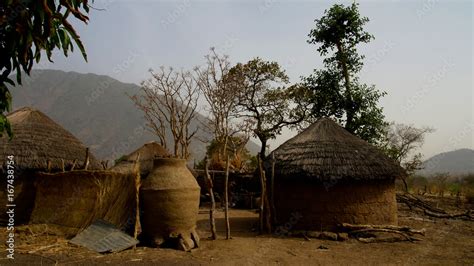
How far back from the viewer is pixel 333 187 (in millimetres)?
9820

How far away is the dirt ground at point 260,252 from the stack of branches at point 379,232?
235mm

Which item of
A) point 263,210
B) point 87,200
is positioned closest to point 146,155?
point 263,210

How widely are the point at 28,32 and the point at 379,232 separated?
9.16 m

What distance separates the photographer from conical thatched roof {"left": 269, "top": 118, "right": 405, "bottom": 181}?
9742mm

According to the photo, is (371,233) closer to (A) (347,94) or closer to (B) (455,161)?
(A) (347,94)

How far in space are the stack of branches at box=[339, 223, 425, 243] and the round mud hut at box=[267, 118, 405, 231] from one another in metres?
0.25

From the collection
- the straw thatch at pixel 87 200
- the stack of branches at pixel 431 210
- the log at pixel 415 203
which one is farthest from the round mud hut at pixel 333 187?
the log at pixel 415 203

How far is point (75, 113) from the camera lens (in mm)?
98500

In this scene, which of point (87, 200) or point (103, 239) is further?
point (87, 200)

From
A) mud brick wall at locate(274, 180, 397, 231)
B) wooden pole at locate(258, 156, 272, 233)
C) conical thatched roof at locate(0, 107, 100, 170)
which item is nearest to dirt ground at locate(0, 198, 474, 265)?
wooden pole at locate(258, 156, 272, 233)

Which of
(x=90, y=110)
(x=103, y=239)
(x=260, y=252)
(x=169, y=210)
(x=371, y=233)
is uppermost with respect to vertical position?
(x=90, y=110)

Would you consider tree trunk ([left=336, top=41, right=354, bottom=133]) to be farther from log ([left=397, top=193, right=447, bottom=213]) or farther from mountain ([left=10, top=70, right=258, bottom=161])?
mountain ([left=10, top=70, right=258, bottom=161])

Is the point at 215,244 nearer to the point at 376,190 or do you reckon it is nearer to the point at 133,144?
the point at 376,190

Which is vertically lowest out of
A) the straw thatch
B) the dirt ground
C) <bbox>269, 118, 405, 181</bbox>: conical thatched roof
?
the dirt ground
